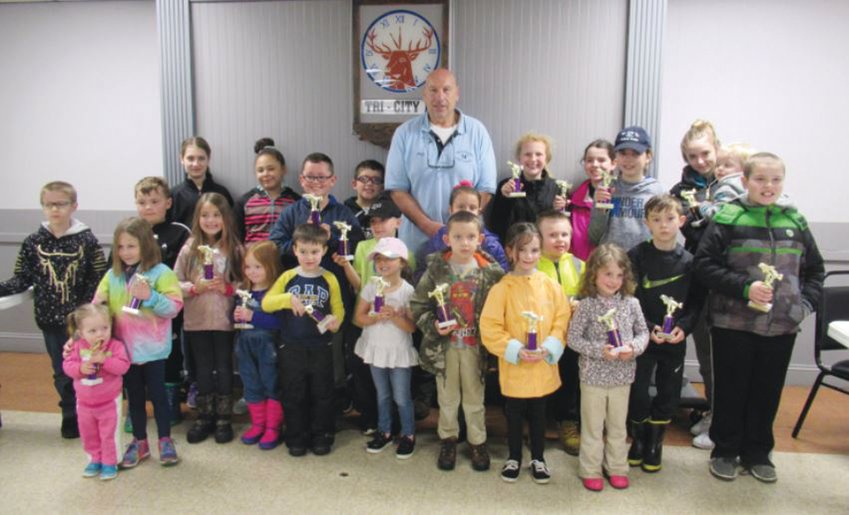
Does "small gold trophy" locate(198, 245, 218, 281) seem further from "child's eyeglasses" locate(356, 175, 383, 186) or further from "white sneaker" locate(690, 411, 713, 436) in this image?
"white sneaker" locate(690, 411, 713, 436)

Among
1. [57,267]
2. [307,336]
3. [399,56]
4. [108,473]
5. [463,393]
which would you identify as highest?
[399,56]

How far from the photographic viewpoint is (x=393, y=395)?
336cm

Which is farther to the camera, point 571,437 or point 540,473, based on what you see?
point 571,437

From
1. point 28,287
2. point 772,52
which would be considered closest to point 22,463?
point 28,287

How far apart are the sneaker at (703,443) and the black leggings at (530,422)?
1033 mm

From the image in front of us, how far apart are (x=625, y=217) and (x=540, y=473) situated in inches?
58.9

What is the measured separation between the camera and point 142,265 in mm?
3207

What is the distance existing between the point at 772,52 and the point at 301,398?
13.2 feet

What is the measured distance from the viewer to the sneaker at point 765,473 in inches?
121

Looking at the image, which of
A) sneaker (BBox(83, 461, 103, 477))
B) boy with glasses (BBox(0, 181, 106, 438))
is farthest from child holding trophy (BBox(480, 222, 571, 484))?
boy with glasses (BBox(0, 181, 106, 438))

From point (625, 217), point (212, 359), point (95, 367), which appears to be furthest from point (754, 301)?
point (95, 367)

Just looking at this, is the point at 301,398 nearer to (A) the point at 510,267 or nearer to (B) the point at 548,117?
(A) the point at 510,267

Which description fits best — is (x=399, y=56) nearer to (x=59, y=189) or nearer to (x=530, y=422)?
(x=59, y=189)

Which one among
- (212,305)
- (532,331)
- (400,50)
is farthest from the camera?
(400,50)
